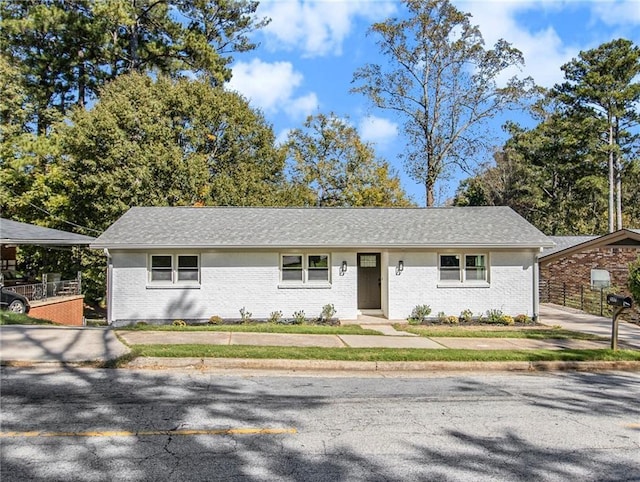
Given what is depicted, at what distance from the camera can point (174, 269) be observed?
658 inches

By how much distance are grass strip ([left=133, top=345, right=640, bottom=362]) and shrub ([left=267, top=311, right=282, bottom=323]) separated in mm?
6037

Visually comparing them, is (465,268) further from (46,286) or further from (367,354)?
(46,286)

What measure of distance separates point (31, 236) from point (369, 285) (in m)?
12.5

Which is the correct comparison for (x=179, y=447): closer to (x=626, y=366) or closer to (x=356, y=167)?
(x=626, y=366)

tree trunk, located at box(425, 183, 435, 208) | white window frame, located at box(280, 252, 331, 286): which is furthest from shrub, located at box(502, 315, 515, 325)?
tree trunk, located at box(425, 183, 435, 208)

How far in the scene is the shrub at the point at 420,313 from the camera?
16859 millimetres

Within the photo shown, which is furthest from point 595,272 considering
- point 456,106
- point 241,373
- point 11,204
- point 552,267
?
point 11,204

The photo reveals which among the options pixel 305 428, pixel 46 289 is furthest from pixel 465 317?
pixel 46 289

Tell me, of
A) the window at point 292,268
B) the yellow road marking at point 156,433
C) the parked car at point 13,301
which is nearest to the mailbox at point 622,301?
the yellow road marking at point 156,433

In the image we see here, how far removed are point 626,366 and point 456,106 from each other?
24936 millimetres

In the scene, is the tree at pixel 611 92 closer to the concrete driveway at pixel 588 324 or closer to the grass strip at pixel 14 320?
the concrete driveway at pixel 588 324

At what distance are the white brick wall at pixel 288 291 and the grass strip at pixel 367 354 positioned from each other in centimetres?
623

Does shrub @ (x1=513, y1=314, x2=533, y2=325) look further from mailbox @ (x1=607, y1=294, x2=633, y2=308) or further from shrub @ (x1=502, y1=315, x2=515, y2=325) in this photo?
mailbox @ (x1=607, y1=294, x2=633, y2=308)

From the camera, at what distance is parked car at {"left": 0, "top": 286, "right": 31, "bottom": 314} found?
17.7m
